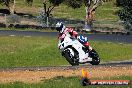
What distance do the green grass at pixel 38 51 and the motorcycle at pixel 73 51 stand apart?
13900 millimetres

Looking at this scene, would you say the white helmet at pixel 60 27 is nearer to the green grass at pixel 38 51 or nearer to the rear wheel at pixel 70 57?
the rear wheel at pixel 70 57

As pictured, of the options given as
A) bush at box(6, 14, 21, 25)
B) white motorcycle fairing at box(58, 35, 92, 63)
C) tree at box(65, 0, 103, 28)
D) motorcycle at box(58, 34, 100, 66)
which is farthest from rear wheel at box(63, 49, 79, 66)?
bush at box(6, 14, 21, 25)

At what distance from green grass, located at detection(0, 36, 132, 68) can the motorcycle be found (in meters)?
13.9

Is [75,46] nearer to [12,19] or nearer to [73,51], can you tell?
[73,51]

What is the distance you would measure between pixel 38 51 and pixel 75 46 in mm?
18042

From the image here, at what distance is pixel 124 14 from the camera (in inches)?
2334

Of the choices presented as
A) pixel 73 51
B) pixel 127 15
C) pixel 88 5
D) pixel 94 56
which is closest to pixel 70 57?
pixel 73 51

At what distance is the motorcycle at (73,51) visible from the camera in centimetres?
1652

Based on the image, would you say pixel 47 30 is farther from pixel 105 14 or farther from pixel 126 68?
pixel 105 14

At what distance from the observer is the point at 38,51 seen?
3497 cm

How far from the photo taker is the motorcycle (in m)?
16.5

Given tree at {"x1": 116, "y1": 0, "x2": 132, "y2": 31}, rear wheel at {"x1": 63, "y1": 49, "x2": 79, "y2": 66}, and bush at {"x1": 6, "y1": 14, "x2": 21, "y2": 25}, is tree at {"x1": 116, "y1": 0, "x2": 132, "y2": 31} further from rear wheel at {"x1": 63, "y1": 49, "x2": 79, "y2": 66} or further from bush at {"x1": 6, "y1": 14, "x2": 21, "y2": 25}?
rear wheel at {"x1": 63, "y1": 49, "x2": 79, "y2": 66}

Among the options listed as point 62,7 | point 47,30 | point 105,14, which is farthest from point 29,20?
point 62,7

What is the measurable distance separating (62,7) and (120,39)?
7335 centimetres
